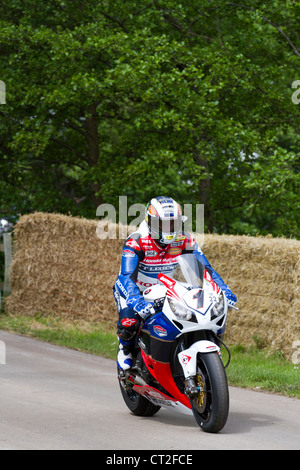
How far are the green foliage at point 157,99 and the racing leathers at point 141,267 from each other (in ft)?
32.9

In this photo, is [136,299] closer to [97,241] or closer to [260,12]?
[97,241]

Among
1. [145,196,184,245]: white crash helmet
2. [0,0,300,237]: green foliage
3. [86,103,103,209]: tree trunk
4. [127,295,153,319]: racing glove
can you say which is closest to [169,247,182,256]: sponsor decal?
[145,196,184,245]: white crash helmet

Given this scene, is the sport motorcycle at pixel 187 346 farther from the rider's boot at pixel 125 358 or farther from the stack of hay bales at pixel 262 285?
the stack of hay bales at pixel 262 285

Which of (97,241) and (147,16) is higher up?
(147,16)

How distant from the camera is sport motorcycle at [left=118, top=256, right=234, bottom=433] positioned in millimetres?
6188

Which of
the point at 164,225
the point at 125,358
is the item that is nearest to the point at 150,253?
the point at 164,225

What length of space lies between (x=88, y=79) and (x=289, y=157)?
15.6ft

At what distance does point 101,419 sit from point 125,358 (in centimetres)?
57

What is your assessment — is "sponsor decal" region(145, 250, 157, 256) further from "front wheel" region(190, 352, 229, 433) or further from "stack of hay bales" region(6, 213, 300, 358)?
"stack of hay bales" region(6, 213, 300, 358)

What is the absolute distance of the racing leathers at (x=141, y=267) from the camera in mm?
6977

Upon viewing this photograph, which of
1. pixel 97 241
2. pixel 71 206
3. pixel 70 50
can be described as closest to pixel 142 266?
pixel 97 241

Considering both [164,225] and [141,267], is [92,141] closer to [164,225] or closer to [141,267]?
[141,267]

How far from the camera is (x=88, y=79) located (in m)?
18.1

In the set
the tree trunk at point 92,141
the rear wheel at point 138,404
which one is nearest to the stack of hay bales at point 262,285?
the rear wheel at point 138,404
